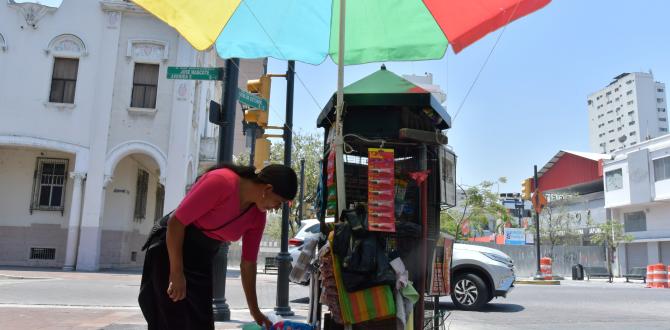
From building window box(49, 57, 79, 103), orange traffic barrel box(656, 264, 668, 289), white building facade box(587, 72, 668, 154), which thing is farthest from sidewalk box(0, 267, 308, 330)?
white building facade box(587, 72, 668, 154)

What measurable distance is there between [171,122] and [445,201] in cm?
1645

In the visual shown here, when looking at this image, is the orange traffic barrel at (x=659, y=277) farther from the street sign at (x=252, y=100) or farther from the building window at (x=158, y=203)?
→ the building window at (x=158, y=203)

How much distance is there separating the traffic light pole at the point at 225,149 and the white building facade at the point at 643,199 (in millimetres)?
38140

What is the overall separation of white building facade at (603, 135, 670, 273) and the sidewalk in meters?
Result: 34.4

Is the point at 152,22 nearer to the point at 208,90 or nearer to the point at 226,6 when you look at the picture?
the point at 208,90

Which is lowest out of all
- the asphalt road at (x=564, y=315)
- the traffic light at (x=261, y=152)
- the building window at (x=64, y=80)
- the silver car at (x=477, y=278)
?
the asphalt road at (x=564, y=315)

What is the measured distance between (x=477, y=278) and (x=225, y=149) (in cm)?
550

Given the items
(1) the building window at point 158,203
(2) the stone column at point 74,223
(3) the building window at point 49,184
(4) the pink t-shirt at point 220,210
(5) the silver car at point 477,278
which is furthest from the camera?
(1) the building window at point 158,203

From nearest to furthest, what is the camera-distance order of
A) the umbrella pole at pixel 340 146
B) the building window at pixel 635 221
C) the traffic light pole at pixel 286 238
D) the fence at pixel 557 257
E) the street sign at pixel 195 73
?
1. the umbrella pole at pixel 340 146
2. the street sign at pixel 195 73
3. the traffic light pole at pixel 286 238
4. the fence at pixel 557 257
5. the building window at pixel 635 221

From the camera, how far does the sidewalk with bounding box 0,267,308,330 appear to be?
23.9 feet

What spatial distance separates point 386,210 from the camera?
4168 mm

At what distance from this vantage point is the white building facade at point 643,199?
37.9 metres

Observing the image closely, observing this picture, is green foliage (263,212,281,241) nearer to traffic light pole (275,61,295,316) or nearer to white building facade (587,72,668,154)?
traffic light pole (275,61,295,316)

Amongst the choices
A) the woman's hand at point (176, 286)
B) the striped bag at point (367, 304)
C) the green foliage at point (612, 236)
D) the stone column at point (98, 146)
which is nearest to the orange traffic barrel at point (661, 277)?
the green foliage at point (612, 236)
